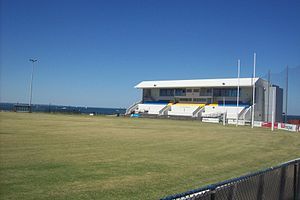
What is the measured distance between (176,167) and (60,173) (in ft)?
15.0

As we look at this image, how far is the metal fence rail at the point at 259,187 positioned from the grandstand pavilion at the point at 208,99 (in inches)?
2582

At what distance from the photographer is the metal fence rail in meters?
5.08

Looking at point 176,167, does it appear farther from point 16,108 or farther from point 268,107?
point 16,108

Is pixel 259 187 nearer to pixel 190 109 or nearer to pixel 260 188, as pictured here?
pixel 260 188

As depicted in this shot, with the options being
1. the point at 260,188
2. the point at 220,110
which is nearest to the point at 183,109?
the point at 220,110

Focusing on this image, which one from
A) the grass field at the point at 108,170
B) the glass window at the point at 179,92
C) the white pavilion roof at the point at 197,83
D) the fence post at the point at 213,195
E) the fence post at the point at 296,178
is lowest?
the grass field at the point at 108,170

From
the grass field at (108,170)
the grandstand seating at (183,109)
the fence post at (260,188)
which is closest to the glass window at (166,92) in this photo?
the grandstand seating at (183,109)

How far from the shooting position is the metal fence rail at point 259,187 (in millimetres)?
5078

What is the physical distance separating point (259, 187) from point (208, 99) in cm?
8801

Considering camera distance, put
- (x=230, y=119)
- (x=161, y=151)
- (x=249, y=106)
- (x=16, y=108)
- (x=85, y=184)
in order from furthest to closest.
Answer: (x=16, y=108) → (x=249, y=106) → (x=230, y=119) → (x=161, y=151) → (x=85, y=184)

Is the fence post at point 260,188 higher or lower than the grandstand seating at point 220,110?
lower

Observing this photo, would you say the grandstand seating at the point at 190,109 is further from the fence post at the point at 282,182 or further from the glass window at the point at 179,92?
the fence post at the point at 282,182

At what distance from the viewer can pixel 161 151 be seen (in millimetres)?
18625

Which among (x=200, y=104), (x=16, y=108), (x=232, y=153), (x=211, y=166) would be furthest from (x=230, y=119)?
(x=211, y=166)
